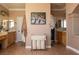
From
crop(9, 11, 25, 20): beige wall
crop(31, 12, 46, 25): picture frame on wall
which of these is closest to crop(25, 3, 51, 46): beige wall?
crop(31, 12, 46, 25): picture frame on wall

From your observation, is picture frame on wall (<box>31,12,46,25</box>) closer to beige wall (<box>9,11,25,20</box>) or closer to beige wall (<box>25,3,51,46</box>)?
beige wall (<box>25,3,51,46</box>)

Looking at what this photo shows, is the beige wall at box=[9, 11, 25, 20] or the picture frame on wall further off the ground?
the beige wall at box=[9, 11, 25, 20]

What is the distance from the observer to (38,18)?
6.23 metres

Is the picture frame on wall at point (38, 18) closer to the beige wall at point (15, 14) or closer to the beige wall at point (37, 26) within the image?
the beige wall at point (37, 26)

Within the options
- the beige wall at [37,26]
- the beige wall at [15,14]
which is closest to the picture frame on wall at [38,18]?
the beige wall at [37,26]

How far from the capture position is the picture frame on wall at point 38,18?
20.2 feet

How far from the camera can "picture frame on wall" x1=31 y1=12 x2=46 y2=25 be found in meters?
6.16

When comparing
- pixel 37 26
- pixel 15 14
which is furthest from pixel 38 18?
pixel 15 14

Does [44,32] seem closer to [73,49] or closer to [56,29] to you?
[73,49]

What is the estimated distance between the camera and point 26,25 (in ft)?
19.9

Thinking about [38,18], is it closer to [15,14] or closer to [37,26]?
[37,26]

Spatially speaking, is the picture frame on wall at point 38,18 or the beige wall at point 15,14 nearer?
the picture frame on wall at point 38,18

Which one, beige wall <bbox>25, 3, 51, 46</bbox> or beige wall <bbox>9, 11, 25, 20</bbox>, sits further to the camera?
beige wall <bbox>9, 11, 25, 20</bbox>
